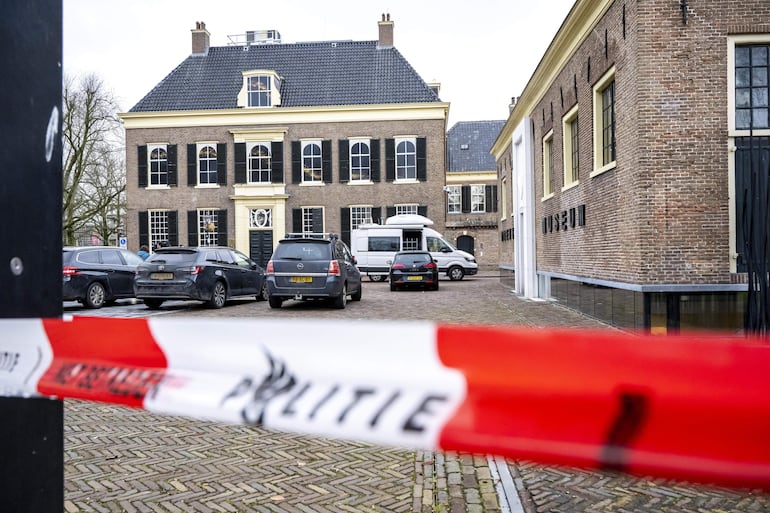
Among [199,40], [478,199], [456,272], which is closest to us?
[456,272]

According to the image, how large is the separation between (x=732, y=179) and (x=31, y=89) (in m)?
9.43

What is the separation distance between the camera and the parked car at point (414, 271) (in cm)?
2114

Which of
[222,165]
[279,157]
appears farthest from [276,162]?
[222,165]

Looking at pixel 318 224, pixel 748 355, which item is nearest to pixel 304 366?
pixel 748 355

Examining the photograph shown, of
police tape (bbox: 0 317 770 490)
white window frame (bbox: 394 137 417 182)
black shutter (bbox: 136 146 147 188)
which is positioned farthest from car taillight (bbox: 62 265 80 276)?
black shutter (bbox: 136 146 147 188)

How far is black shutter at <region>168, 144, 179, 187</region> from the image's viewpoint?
1336 inches

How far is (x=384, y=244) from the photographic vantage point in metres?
27.5

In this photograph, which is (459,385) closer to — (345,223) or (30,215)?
(30,215)

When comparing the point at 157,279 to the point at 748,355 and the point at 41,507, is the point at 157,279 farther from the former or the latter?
the point at 748,355

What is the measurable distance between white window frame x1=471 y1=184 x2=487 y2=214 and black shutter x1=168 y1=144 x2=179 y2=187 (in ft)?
67.5

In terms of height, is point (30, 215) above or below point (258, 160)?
below

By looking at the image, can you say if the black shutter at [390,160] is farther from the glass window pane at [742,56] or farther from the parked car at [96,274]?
the glass window pane at [742,56]

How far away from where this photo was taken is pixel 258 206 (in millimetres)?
33594

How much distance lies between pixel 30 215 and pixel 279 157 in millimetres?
32492
